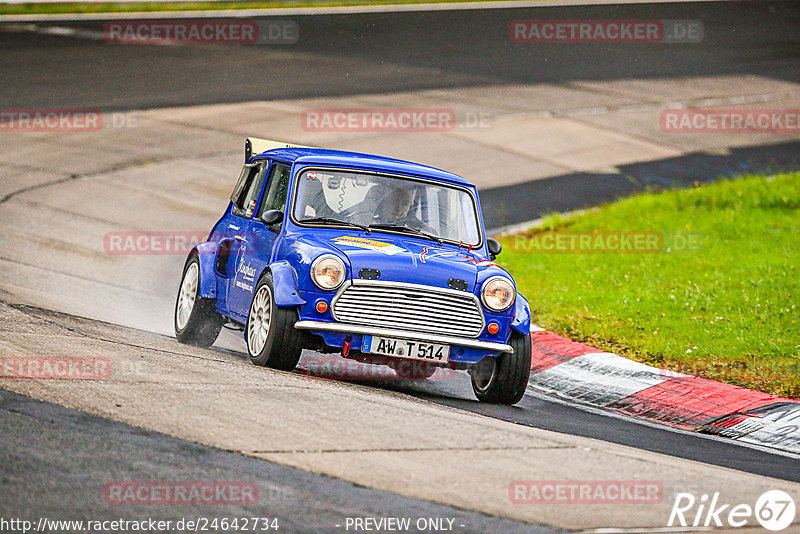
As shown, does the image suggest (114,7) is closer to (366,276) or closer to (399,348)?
(366,276)

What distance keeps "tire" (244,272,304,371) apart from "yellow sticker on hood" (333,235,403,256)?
1.97 ft

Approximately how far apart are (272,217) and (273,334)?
45.6 inches

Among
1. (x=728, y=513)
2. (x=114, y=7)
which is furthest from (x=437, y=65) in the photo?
(x=728, y=513)

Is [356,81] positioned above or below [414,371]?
above

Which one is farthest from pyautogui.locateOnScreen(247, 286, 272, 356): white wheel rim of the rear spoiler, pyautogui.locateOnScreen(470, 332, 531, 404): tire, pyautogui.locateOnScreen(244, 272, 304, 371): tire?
the rear spoiler

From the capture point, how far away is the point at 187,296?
1023cm

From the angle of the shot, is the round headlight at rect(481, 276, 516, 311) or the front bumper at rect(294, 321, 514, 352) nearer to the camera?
the front bumper at rect(294, 321, 514, 352)

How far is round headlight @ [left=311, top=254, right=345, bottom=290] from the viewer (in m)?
8.01

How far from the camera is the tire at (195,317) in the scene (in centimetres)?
996

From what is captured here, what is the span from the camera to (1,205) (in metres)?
15.3

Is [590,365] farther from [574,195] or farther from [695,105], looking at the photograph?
[695,105]

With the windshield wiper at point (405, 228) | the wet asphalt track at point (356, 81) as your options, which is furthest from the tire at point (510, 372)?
the windshield wiper at point (405, 228)

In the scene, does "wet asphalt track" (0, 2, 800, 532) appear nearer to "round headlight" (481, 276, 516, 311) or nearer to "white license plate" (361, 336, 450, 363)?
"white license plate" (361, 336, 450, 363)

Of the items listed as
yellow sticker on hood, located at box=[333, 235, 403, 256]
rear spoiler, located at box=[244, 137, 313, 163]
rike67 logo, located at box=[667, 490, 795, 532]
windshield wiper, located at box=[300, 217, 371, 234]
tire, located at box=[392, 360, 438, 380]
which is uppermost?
rear spoiler, located at box=[244, 137, 313, 163]
